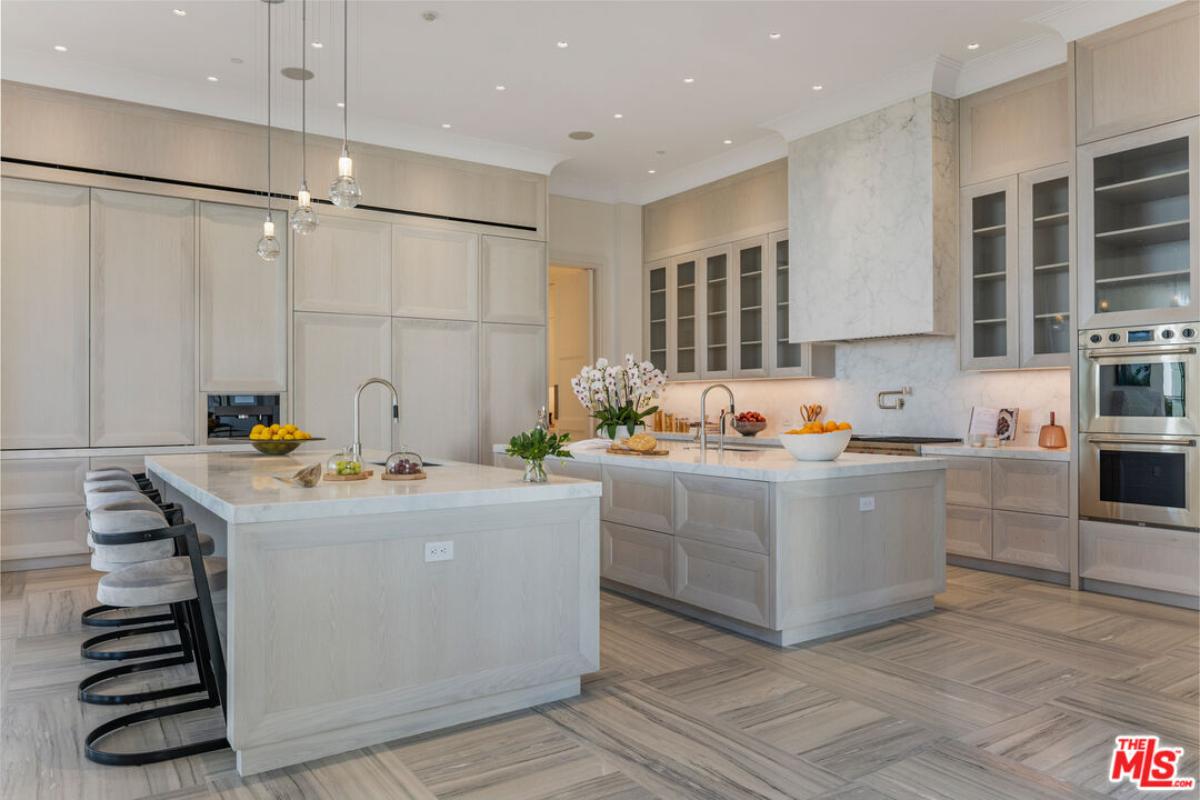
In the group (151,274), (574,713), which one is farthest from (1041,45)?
(151,274)

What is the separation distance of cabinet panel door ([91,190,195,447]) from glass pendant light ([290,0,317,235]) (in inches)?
35.8

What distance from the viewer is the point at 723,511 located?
150 inches

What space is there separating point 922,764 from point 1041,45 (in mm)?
4539

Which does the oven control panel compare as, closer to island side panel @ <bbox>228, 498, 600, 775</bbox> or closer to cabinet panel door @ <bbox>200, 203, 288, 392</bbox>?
island side panel @ <bbox>228, 498, 600, 775</bbox>

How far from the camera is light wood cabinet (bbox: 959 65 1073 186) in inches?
198

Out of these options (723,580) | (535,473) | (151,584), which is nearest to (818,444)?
(723,580)

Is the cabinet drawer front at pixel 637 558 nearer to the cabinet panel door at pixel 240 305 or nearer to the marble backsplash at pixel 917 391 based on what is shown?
the marble backsplash at pixel 917 391

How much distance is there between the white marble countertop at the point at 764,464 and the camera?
3605mm

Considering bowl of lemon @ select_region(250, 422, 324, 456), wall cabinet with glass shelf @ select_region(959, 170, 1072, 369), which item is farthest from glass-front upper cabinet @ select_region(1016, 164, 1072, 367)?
bowl of lemon @ select_region(250, 422, 324, 456)

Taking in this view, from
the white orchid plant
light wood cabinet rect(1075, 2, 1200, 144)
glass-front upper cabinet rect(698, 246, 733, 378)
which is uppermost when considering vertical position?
light wood cabinet rect(1075, 2, 1200, 144)

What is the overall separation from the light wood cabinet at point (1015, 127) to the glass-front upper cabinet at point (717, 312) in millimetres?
2355

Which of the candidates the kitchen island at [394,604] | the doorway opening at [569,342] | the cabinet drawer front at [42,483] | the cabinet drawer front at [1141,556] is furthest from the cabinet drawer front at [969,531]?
the cabinet drawer front at [42,483]

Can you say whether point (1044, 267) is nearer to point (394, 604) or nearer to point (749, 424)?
point (749, 424)

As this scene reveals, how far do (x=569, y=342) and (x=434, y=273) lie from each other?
2589 millimetres
